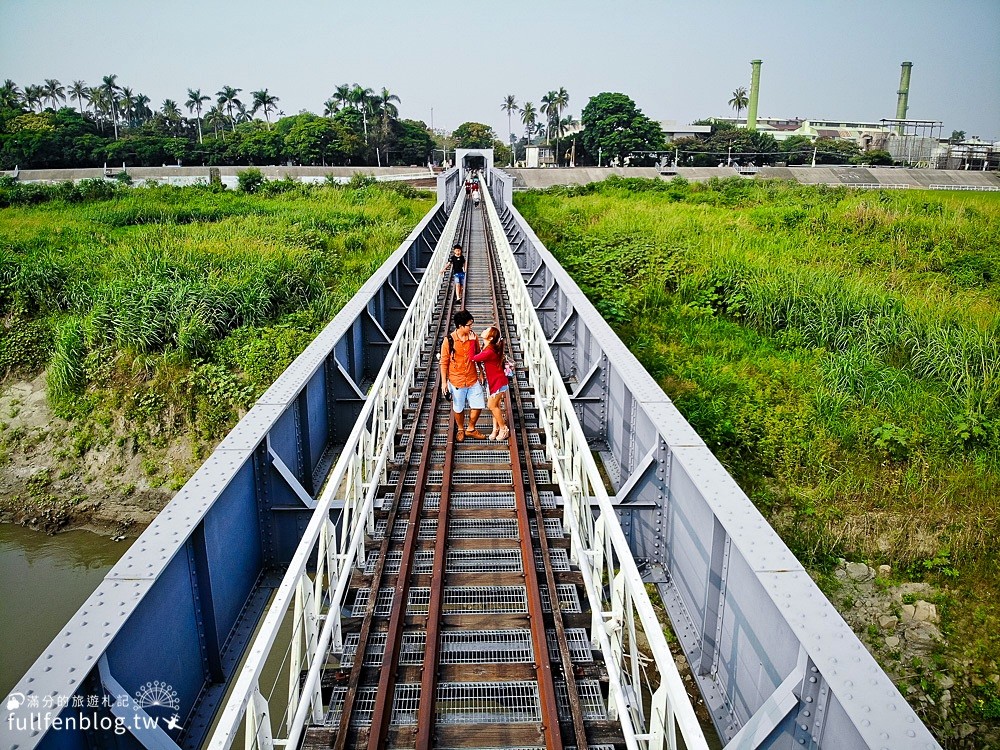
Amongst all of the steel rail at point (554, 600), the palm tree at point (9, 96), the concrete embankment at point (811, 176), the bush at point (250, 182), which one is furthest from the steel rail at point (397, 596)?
the palm tree at point (9, 96)

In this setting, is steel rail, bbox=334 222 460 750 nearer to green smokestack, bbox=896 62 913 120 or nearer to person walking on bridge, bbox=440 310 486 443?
person walking on bridge, bbox=440 310 486 443

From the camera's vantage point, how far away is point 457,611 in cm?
525

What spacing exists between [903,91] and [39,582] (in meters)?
145

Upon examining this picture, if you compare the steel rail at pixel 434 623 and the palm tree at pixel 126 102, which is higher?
the palm tree at pixel 126 102

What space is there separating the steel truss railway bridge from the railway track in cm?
2

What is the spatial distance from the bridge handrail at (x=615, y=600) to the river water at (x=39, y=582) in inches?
302

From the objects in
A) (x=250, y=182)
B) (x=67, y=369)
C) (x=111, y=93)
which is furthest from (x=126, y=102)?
(x=67, y=369)


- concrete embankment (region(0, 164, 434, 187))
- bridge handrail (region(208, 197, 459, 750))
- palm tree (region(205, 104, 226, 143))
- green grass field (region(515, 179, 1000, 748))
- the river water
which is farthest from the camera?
palm tree (region(205, 104, 226, 143))

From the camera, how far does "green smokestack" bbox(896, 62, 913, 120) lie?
121625mm

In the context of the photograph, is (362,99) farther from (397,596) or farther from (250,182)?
(397,596)

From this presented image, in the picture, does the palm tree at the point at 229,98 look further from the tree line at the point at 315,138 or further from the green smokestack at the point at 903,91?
the green smokestack at the point at 903,91

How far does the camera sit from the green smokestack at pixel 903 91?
399 ft

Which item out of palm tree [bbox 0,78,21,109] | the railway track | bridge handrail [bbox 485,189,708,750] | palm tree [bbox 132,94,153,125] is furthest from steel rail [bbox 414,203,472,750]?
palm tree [bbox 132,94,153,125]

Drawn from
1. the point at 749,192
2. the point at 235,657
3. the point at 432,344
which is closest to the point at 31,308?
the point at 432,344
